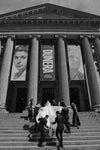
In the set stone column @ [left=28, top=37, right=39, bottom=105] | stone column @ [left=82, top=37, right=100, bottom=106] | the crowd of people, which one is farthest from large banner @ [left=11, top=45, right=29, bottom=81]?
the crowd of people

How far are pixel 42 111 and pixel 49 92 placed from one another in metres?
14.1

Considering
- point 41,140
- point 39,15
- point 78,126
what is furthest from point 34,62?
point 41,140

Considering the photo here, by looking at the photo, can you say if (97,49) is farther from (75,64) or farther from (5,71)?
(5,71)

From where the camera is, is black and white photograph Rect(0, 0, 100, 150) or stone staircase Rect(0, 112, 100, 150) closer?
stone staircase Rect(0, 112, 100, 150)

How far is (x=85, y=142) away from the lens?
9.24 metres

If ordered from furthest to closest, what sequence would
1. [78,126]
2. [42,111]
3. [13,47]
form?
[13,47] < [78,126] < [42,111]

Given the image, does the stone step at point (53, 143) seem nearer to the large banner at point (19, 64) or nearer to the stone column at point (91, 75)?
the stone column at point (91, 75)

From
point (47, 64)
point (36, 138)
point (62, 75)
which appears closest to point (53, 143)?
point (36, 138)

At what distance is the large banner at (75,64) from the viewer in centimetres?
1973

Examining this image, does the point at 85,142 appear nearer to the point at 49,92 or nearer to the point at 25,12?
the point at 49,92

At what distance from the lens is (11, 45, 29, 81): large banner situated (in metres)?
19.5

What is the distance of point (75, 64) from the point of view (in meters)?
20.6

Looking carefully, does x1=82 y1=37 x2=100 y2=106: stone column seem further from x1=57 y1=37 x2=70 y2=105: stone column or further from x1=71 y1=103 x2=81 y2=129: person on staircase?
x1=71 y1=103 x2=81 y2=129: person on staircase

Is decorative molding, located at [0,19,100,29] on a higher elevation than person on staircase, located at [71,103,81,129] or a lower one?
higher
